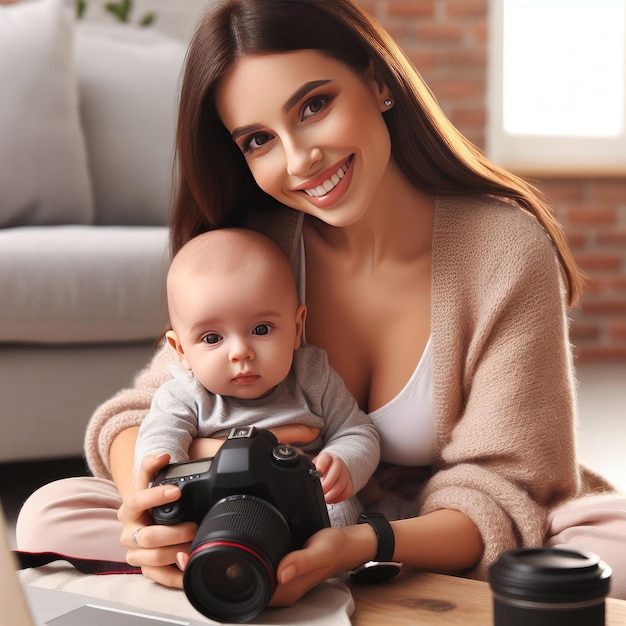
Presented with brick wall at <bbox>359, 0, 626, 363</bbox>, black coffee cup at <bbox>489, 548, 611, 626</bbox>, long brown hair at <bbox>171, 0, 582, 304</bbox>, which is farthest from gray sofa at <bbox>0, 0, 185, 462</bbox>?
brick wall at <bbox>359, 0, 626, 363</bbox>

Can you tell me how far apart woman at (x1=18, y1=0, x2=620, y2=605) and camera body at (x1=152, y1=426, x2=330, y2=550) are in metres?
0.10

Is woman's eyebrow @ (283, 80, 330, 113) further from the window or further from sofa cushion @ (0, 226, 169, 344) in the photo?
the window

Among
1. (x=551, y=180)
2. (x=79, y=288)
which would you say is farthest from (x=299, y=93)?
(x=551, y=180)

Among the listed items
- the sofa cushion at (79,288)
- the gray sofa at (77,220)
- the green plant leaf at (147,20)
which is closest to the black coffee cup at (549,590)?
the gray sofa at (77,220)

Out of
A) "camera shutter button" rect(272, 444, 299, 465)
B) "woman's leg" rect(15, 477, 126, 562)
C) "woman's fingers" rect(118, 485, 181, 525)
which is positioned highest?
"camera shutter button" rect(272, 444, 299, 465)

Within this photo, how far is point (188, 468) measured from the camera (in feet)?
2.95

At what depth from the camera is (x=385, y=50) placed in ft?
3.80

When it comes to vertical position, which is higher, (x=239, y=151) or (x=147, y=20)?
(x=147, y=20)

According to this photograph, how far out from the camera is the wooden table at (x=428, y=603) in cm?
81

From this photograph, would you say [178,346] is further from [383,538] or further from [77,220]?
[77,220]

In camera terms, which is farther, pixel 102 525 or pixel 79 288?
pixel 79 288

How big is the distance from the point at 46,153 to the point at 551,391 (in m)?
1.56

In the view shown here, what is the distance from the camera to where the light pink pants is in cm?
111

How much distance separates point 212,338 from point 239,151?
284 mm
